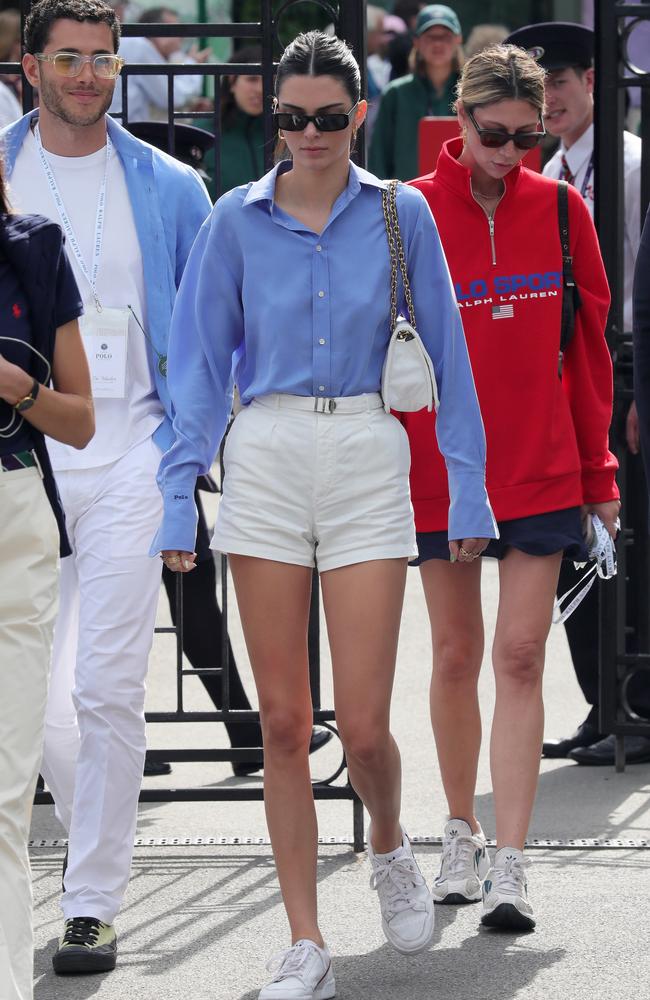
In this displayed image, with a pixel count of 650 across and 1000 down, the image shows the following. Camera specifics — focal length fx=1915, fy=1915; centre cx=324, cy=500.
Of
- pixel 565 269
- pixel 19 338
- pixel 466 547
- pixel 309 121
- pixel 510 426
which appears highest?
pixel 309 121

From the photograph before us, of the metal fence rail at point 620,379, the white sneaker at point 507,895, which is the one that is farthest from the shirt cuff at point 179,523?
the metal fence rail at point 620,379

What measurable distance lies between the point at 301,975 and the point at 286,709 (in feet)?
1.90

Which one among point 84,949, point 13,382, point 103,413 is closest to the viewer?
point 13,382

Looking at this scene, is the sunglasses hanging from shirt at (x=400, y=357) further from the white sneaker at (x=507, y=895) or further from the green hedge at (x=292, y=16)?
the green hedge at (x=292, y=16)

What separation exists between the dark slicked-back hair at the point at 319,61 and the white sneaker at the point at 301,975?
1.88m

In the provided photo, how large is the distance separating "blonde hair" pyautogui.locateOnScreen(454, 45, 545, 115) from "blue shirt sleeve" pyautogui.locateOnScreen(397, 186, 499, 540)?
57 centimetres

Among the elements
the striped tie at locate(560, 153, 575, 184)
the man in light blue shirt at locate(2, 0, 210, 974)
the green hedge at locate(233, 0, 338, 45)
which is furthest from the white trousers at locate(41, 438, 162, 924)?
the green hedge at locate(233, 0, 338, 45)

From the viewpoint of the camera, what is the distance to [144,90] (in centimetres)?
1088

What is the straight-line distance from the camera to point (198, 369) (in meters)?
4.32

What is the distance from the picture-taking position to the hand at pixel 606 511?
5.06 meters

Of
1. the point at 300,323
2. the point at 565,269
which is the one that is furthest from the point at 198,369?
the point at 565,269

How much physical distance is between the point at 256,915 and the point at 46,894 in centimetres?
59

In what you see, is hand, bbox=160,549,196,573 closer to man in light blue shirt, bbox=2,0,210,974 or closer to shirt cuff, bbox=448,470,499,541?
man in light blue shirt, bbox=2,0,210,974

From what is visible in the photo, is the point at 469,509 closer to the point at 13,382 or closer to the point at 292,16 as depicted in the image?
the point at 13,382
